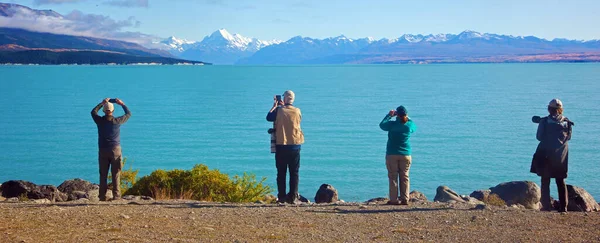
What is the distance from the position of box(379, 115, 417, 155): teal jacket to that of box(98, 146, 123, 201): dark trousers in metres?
4.57

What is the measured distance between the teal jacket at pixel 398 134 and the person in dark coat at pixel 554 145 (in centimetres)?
199

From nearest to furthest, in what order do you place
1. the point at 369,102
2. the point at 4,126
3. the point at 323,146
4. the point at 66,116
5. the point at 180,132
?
the point at 323,146, the point at 180,132, the point at 4,126, the point at 66,116, the point at 369,102

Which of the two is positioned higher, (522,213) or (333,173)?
(522,213)

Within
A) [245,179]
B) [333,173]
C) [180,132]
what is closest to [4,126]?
[180,132]

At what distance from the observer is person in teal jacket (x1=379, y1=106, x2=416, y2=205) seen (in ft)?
36.9

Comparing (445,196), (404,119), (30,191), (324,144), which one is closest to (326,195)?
(445,196)

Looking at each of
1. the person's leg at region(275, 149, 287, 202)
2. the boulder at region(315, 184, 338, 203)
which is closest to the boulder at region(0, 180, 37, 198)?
the person's leg at region(275, 149, 287, 202)

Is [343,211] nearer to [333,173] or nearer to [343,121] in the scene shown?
[333,173]

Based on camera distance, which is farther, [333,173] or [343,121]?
[343,121]

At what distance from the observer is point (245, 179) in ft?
50.8

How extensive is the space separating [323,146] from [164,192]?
19.3 meters

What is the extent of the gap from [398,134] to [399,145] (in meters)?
0.19

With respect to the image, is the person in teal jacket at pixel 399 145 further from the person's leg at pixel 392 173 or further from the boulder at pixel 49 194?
the boulder at pixel 49 194

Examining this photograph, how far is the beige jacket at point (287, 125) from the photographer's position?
11.3m
